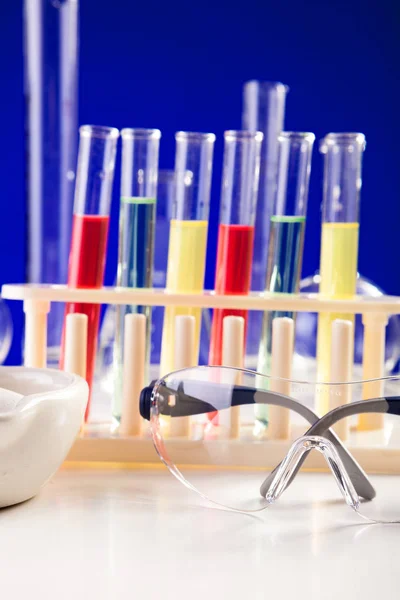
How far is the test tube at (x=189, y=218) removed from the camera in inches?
25.8

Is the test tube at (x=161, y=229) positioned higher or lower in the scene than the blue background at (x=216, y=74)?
lower

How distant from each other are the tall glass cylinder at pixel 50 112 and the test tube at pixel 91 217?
136 mm

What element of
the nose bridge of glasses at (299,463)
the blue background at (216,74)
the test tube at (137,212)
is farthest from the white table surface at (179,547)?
the blue background at (216,74)

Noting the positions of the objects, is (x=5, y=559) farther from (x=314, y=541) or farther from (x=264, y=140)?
(x=264, y=140)

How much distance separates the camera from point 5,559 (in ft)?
1.47

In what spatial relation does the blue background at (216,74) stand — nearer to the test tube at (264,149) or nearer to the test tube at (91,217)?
the test tube at (264,149)

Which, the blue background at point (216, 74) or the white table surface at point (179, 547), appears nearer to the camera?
the white table surface at point (179, 547)

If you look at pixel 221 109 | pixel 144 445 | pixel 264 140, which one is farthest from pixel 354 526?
pixel 221 109

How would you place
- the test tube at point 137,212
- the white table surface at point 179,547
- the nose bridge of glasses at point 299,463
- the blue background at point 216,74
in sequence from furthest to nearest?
1. the blue background at point 216,74
2. the test tube at point 137,212
3. the nose bridge of glasses at point 299,463
4. the white table surface at point 179,547

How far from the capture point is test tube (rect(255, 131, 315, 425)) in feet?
2.15

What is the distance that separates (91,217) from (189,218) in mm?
75

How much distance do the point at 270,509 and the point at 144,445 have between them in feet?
0.39

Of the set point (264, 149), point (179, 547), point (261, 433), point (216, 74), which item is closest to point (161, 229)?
point (264, 149)

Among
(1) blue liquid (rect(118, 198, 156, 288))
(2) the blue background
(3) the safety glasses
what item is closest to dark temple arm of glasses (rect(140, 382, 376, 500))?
(3) the safety glasses
